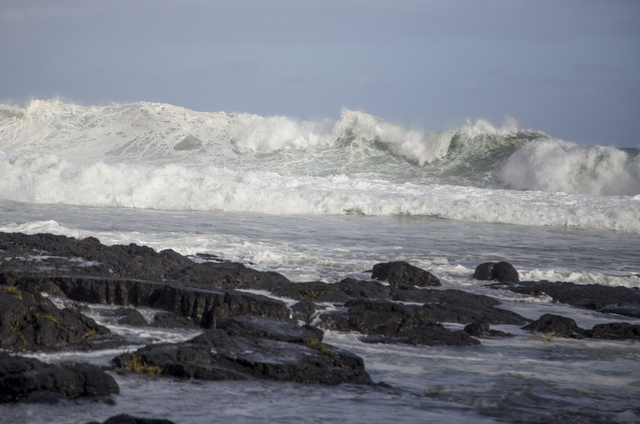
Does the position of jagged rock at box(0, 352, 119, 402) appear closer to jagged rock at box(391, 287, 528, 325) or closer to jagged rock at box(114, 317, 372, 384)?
jagged rock at box(114, 317, 372, 384)

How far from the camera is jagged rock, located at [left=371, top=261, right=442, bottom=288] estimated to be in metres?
8.00

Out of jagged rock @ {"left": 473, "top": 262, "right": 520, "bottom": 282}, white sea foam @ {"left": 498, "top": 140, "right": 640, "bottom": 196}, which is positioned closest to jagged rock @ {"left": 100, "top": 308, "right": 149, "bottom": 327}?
jagged rock @ {"left": 473, "top": 262, "right": 520, "bottom": 282}

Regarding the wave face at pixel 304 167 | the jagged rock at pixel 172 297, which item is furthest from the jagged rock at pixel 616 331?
the wave face at pixel 304 167

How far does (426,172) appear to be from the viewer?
2656 cm

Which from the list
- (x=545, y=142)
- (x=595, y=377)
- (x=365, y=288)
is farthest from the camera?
(x=545, y=142)

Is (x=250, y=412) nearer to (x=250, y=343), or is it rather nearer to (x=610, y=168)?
(x=250, y=343)

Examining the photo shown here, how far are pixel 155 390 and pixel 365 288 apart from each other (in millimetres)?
3921

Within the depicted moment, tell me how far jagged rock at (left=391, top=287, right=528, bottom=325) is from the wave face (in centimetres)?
1041

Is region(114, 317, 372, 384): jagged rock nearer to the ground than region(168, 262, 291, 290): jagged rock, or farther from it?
nearer to the ground

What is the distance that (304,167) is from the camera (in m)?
27.6

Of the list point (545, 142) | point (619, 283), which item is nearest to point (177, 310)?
point (619, 283)

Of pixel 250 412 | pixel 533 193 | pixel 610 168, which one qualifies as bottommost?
pixel 250 412

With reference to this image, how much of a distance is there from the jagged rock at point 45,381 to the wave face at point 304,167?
1436 centimetres

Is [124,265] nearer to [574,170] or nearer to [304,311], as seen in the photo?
[304,311]
